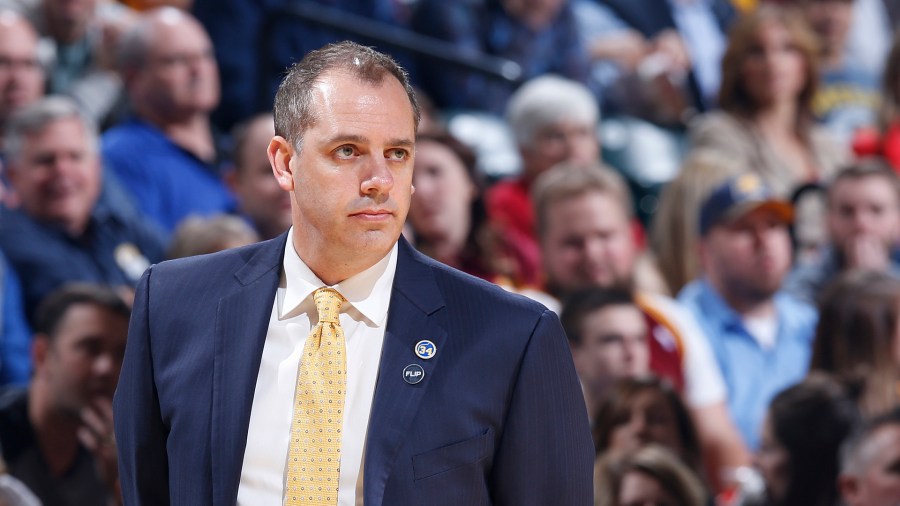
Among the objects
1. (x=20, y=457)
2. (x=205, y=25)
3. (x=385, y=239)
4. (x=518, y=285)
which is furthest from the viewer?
(x=205, y=25)

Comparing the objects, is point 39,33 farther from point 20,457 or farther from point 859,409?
point 859,409

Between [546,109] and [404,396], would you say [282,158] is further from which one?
[546,109]

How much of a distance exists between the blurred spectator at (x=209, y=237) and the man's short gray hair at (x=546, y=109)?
1.81 m

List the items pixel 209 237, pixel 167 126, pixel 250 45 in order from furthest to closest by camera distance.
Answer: pixel 250 45 < pixel 167 126 < pixel 209 237

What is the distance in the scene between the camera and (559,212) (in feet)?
16.3

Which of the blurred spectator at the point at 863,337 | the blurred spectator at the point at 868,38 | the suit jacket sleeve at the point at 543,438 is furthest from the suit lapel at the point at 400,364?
the blurred spectator at the point at 868,38

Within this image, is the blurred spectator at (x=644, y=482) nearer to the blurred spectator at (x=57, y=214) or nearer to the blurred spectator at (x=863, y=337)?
the blurred spectator at (x=863, y=337)

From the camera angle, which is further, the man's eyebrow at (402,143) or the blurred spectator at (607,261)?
the blurred spectator at (607,261)

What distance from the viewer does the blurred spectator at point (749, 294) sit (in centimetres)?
516

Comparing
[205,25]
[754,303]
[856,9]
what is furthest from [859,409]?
[856,9]

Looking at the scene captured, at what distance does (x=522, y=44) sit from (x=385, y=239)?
5.25 metres

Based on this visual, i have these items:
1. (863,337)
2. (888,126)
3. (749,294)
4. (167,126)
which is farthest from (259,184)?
(888,126)

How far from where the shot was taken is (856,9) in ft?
26.0

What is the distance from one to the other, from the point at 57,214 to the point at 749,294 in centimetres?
250
